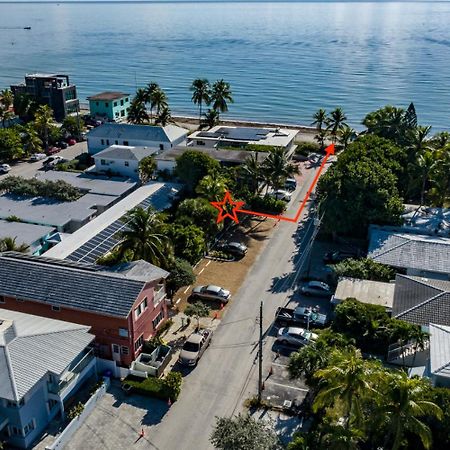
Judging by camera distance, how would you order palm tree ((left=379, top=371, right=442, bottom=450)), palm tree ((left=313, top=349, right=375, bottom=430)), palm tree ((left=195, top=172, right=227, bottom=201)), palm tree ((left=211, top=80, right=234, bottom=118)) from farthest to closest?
palm tree ((left=211, top=80, right=234, bottom=118)) < palm tree ((left=195, top=172, right=227, bottom=201)) < palm tree ((left=313, top=349, right=375, bottom=430)) < palm tree ((left=379, top=371, right=442, bottom=450))

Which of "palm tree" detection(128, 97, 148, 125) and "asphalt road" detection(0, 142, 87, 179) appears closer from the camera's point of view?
"asphalt road" detection(0, 142, 87, 179)

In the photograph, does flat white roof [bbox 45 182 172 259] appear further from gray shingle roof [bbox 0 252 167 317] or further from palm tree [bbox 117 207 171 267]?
palm tree [bbox 117 207 171 267]

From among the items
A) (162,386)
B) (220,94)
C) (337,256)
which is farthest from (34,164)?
(162,386)

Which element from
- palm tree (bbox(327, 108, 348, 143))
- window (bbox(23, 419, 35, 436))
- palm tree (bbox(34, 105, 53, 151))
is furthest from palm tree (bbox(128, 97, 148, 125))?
window (bbox(23, 419, 35, 436))

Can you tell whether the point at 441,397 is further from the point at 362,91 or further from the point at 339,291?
the point at 362,91

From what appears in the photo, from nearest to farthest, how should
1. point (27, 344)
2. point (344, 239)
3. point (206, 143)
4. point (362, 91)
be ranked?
1. point (27, 344)
2. point (344, 239)
3. point (206, 143)
4. point (362, 91)

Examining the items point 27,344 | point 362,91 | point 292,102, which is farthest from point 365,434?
point 362,91

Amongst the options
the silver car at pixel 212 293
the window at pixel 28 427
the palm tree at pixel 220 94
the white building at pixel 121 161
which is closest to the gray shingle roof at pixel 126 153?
the white building at pixel 121 161
